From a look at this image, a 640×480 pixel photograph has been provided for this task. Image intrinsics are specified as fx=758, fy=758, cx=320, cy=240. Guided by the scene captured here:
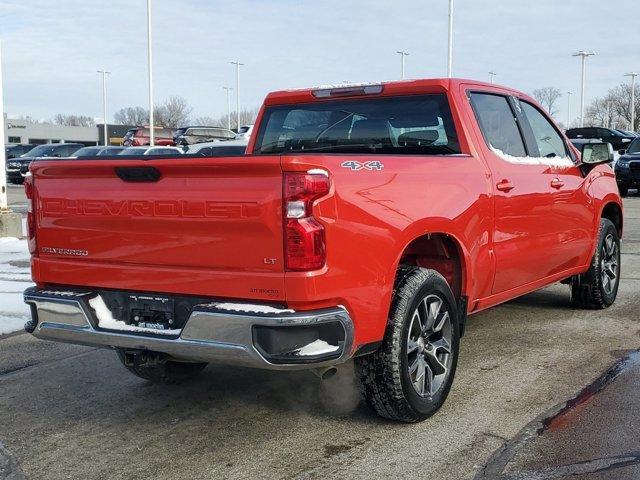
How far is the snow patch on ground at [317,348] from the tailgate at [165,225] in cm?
27

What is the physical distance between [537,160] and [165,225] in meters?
3.06

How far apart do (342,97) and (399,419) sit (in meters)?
2.31

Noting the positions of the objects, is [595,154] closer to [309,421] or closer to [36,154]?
[309,421]

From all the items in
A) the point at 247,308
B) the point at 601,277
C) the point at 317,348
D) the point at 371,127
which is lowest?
the point at 601,277

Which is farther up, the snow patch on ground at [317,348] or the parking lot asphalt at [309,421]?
the snow patch on ground at [317,348]

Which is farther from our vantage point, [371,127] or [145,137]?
[145,137]

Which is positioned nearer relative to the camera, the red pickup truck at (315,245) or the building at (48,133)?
the red pickup truck at (315,245)

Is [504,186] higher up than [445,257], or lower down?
higher up

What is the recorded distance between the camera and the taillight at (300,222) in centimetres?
337

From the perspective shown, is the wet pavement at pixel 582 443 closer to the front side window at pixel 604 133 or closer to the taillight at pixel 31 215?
the taillight at pixel 31 215

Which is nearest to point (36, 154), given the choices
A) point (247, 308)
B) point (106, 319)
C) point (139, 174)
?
point (106, 319)

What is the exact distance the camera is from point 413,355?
4137 millimetres

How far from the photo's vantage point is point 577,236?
241 inches

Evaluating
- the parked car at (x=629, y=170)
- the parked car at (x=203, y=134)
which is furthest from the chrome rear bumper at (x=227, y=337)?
the parked car at (x=203, y=134)
